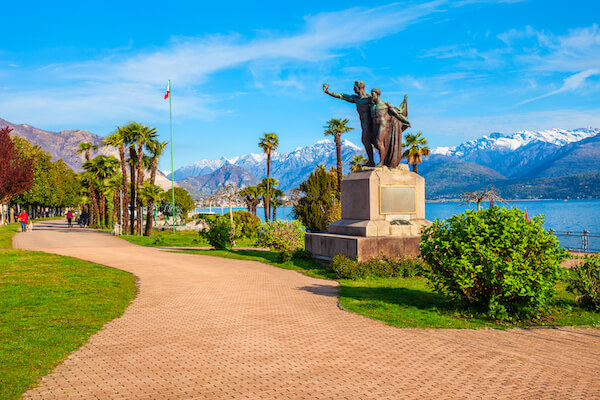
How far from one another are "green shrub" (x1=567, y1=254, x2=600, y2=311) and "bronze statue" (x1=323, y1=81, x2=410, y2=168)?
7967 millimetres

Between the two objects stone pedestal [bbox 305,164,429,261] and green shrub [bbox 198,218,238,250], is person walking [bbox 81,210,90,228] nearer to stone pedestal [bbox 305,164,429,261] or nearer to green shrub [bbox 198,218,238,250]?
green shrub [bbox 198,218,238,250]

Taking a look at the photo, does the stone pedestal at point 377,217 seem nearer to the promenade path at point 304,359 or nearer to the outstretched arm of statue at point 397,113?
the outstretched arm of statue at point 397,113

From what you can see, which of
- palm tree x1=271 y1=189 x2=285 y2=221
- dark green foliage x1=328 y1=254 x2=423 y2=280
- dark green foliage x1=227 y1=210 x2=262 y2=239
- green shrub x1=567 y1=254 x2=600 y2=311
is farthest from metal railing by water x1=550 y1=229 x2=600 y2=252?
palm tree x1=271 y1=189 x2=285 y2=221

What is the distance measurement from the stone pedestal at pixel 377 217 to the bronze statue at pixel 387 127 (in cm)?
61

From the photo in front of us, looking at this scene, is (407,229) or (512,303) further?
(407,229)

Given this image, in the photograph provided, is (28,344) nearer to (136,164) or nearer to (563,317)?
(563,317)

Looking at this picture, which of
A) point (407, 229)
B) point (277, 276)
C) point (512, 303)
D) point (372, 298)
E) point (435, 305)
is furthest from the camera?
point (407, 229)

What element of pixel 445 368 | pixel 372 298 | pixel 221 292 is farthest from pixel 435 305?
pixel 221 292

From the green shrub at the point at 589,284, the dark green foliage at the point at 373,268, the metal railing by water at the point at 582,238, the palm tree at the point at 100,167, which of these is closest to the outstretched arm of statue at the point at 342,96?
the dark green foliage at the point at 373,268

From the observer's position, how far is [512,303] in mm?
9078

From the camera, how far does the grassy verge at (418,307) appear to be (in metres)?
8.81

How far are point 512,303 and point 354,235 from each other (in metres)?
7.51

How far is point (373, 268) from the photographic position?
14.4 meters

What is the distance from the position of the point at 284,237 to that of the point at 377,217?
4.19 metres
